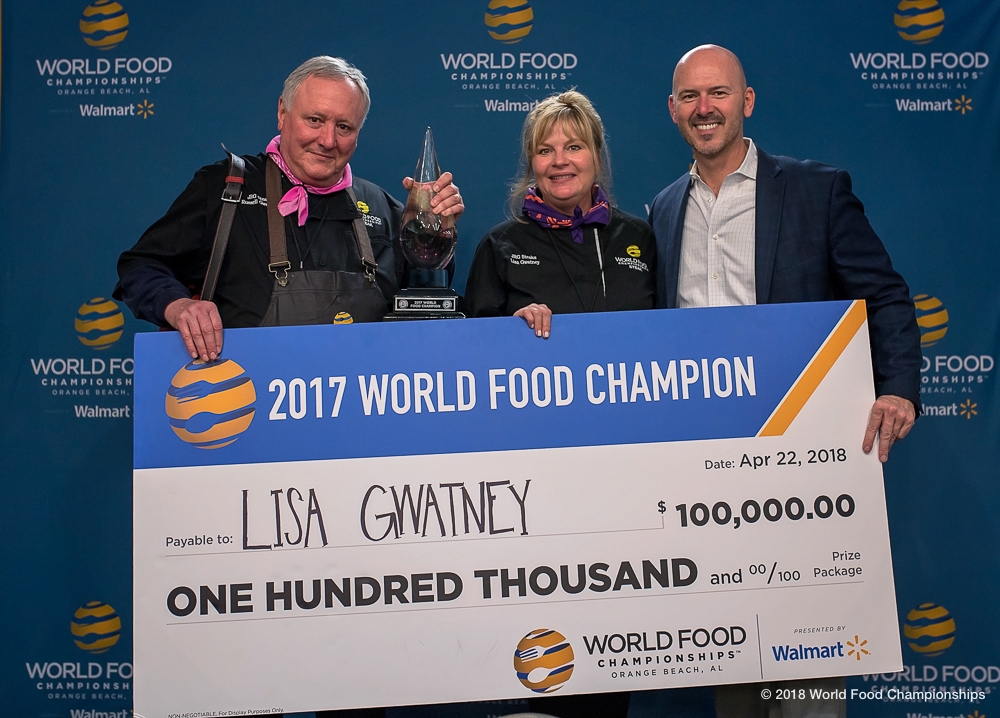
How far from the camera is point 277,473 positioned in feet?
6.06

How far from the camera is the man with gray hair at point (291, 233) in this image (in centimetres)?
216

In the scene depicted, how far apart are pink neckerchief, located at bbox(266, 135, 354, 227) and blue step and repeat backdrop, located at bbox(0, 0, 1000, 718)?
773 millimetres

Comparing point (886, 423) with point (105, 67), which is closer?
point (886, 423)

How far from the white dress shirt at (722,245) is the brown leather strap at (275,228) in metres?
1.15

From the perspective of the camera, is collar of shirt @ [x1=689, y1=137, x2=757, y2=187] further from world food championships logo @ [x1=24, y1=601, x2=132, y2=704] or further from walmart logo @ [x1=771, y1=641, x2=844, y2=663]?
world food championships logo @ [x1=24, y1=601, x2=132, y2=704]

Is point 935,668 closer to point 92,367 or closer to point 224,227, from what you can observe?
point 224,227

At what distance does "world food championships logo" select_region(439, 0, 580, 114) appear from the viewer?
3133 mm

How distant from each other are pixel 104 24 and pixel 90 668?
2558 millimetres

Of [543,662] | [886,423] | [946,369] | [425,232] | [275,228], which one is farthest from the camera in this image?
[946,369]

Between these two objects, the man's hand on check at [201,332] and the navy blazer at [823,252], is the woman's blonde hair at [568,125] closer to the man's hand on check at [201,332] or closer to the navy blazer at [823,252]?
the navy blazer at [823,252]

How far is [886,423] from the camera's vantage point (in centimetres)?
190

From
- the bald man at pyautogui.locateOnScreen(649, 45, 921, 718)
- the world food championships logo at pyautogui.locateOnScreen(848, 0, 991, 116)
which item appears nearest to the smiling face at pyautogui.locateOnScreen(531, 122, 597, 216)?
the bald man at pyautogui.locateOnScreen(649, 45, 921, 718)

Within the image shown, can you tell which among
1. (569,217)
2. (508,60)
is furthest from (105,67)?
(569,217)

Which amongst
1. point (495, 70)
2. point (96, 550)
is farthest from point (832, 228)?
point (96, 550)
